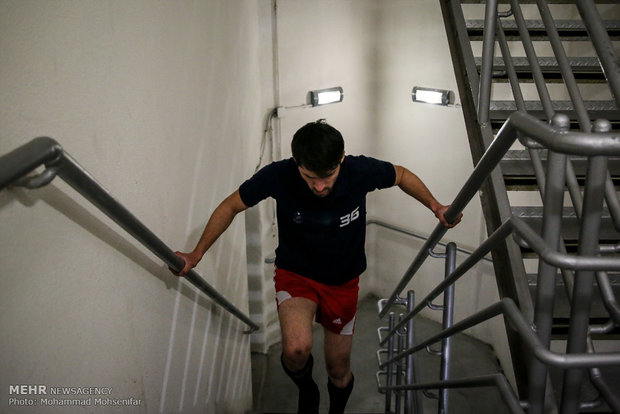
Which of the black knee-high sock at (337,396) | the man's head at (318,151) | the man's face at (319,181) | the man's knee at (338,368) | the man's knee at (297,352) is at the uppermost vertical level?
the man's head at (318,151)

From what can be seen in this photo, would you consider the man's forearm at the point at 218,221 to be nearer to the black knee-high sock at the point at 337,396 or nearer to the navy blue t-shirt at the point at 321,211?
the navy blue t-shirt at the point at 321,211

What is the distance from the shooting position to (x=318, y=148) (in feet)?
7.04

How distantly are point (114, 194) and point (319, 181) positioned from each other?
2.80 feet

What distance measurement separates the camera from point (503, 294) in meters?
1.92

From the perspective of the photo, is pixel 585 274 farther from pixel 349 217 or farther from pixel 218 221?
pixel 218 221

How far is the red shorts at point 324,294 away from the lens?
9.00 feet

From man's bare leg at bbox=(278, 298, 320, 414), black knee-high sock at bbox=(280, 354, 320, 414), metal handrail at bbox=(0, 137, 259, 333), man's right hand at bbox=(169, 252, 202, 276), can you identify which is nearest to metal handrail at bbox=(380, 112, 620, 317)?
metal handrail at bbox=(0, 137, 259, 333)

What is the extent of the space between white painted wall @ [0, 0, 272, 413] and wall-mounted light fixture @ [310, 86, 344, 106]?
2.09m

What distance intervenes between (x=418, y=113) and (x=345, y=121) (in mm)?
815

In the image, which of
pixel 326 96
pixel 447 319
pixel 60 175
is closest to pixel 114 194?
pixel 60 175

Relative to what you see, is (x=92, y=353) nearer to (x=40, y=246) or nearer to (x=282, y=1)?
(x=40, y=246)

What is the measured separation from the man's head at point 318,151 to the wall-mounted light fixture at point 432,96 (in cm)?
342

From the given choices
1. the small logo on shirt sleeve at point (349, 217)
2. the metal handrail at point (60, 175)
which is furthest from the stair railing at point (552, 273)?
the metal handrail at point (60, 175)

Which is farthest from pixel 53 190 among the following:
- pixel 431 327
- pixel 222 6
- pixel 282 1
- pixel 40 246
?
pixel 431 327
